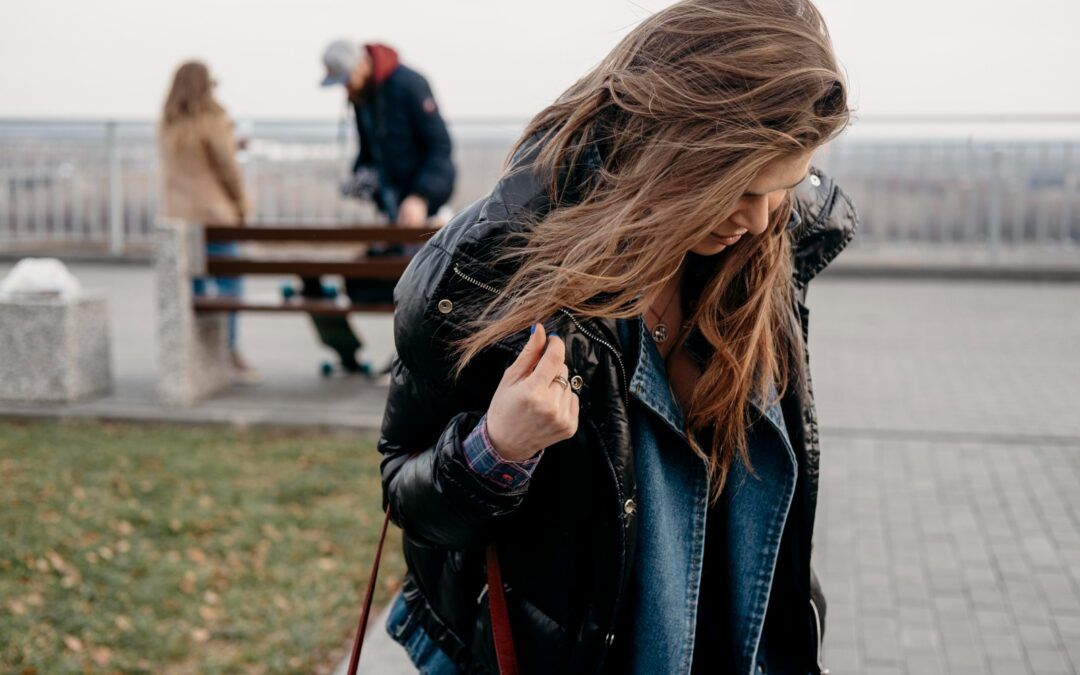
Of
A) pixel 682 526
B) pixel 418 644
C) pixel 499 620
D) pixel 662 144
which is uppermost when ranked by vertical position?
pixel 662 144

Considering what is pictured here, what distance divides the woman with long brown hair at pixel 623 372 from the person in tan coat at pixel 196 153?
5937mm

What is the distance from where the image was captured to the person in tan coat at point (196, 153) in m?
7.49

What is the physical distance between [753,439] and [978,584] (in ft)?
8.22

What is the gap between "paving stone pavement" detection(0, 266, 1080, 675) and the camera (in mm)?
3771

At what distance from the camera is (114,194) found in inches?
530

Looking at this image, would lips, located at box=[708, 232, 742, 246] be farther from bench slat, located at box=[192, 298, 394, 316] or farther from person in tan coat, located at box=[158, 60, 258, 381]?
person in tan coat, located at box=[158, 60, 258, 381]

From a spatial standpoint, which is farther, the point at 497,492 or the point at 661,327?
the point at 661,327

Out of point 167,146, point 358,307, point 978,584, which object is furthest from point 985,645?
point 167,146

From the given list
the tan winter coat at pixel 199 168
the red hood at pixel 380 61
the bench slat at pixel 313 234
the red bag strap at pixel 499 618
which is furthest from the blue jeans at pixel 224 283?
the red bag strap at pixel 499 618

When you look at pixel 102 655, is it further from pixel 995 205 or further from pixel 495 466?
pixel 995 205

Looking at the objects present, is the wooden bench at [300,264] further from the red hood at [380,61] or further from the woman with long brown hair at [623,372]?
the woman with long brown hair at [623,372]

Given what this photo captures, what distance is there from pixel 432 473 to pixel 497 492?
0.12m

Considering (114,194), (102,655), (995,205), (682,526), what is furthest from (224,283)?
(995,205)

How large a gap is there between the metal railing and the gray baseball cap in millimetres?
5358
